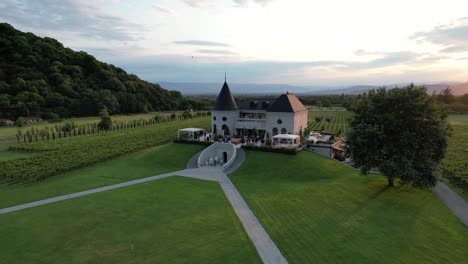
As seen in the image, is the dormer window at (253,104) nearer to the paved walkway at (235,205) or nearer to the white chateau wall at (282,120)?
the white chateau wall at (282,120)

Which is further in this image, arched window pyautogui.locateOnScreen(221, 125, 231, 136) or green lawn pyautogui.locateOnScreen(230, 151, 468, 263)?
arched window pyautogui.locateOnScreen(221, 125, 231, 136)

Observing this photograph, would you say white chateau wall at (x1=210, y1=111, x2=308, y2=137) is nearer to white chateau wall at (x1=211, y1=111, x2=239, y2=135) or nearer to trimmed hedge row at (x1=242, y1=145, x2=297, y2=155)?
white chateau wall at (x1=211, y1=111, x2=239, y2=135)

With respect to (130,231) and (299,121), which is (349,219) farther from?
(299,121)

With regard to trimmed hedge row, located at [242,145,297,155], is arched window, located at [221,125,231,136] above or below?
above

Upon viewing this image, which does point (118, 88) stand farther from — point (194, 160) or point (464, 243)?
point (464, 243)

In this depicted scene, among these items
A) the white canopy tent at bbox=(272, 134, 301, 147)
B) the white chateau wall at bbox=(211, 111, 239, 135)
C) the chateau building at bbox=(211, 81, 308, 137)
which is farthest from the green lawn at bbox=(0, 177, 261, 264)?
the white chateau wall at bbox=(211, 111, 239, 135)

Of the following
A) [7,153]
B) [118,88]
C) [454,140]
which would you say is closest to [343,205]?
[454,140]

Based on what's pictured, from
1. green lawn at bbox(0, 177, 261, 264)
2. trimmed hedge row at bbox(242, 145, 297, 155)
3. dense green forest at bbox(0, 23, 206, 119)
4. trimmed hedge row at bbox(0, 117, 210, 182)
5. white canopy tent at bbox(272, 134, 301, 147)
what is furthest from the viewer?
dense green forest at bbox(0, 23, 206, 119)
